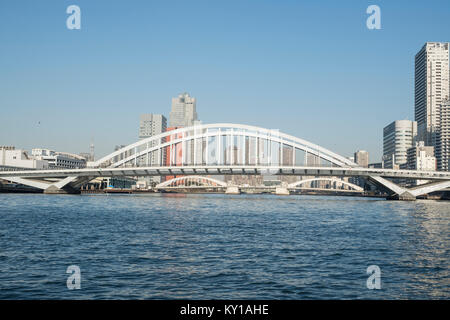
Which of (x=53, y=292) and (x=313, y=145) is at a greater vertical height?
(x=313, y=145)

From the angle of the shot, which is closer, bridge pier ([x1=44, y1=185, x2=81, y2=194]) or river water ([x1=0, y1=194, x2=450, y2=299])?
river water ([x1=0, y1=194, x2=450, y2=299])

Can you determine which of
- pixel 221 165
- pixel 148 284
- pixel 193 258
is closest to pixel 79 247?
pixel 193 258

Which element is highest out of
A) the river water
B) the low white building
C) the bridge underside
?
the low white building

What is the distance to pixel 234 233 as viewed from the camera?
3362 cm

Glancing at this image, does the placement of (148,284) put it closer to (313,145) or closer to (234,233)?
(234,233)

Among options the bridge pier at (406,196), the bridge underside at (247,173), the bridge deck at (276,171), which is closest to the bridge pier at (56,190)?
the bridge underside at (247,173)

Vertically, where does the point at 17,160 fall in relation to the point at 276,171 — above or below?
above

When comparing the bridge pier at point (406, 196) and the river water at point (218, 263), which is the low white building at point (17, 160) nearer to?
the bridge pier at point (406, 196)

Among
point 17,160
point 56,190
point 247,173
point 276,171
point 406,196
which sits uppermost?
point 17,160

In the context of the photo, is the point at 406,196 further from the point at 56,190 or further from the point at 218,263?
the point at 218,263

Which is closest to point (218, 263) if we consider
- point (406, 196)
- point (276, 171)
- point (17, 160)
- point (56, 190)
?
point (276, 171)

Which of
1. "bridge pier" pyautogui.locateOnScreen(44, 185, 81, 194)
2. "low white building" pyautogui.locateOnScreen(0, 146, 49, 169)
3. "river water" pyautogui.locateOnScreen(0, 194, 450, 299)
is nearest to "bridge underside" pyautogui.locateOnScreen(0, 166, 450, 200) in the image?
"bridge pier" pyautogui.locateOnScreen(44, 185, 81, 194)

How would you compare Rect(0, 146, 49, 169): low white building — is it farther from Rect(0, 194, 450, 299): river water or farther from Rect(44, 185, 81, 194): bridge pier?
Rect(0, 194, 450, 299): river water
